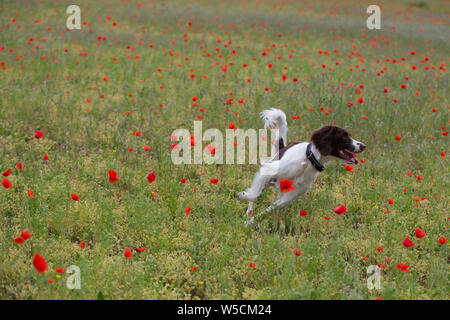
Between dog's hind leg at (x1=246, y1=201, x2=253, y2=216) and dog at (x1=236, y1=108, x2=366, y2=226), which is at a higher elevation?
dog at (x1=236, y1=108, x2=366, y2=226)

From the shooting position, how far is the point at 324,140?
14.1ft

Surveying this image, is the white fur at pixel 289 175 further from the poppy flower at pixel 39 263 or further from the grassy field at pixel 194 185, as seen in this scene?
the poppy flower at pixel 39 263

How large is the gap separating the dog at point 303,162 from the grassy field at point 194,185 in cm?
20

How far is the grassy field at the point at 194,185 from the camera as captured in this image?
3.38 meters

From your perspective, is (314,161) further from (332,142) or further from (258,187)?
(258,187)

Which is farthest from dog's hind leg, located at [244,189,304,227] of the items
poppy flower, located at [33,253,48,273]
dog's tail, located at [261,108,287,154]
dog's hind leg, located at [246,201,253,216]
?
poppy flower, located at [33,253,48,273]

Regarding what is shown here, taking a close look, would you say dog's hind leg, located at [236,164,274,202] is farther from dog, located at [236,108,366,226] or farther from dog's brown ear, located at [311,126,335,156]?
dog's brown ear, located at [311,126,335,156]

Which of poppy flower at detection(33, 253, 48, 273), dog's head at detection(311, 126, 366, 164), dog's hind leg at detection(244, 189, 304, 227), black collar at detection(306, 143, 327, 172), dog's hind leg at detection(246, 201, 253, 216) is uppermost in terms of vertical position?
dog's head at detection(311, 126, 366, 164)

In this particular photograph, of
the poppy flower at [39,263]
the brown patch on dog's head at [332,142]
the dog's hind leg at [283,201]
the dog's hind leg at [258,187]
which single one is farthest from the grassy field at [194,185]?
the brown patch on dog's head at [332,142]

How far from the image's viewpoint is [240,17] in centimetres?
1772

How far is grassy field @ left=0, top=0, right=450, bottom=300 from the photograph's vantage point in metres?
3.38

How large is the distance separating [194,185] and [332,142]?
1697 millimetres

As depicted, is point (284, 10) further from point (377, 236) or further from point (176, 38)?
point (377, 236)

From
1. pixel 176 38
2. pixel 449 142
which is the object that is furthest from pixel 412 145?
pixel 176 38
